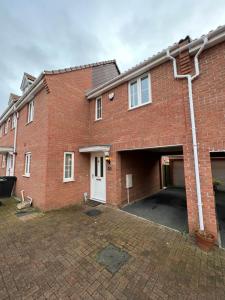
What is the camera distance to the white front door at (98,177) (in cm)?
770

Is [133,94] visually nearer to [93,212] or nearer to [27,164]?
[93,212]

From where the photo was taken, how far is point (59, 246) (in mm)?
3809

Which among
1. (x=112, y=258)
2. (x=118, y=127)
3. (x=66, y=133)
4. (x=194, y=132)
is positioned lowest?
(x=112, y=258)

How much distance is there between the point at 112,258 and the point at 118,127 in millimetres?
5376

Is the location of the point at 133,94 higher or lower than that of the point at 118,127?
higher

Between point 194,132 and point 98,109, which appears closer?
point 194,132

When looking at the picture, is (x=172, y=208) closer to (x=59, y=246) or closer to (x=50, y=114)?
(x=59, y=246)

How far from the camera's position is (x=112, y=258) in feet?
11.0

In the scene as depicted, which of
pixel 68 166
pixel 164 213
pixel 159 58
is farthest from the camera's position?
pixel 68 166

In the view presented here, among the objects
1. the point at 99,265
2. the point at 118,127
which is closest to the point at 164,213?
the point at 99,265

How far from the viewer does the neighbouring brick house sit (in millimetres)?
4375

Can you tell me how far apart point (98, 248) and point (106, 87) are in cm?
740

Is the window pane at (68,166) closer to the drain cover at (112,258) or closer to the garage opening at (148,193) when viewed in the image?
the garage opening at (148,193)

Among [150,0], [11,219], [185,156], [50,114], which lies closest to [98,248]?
[185,156]
